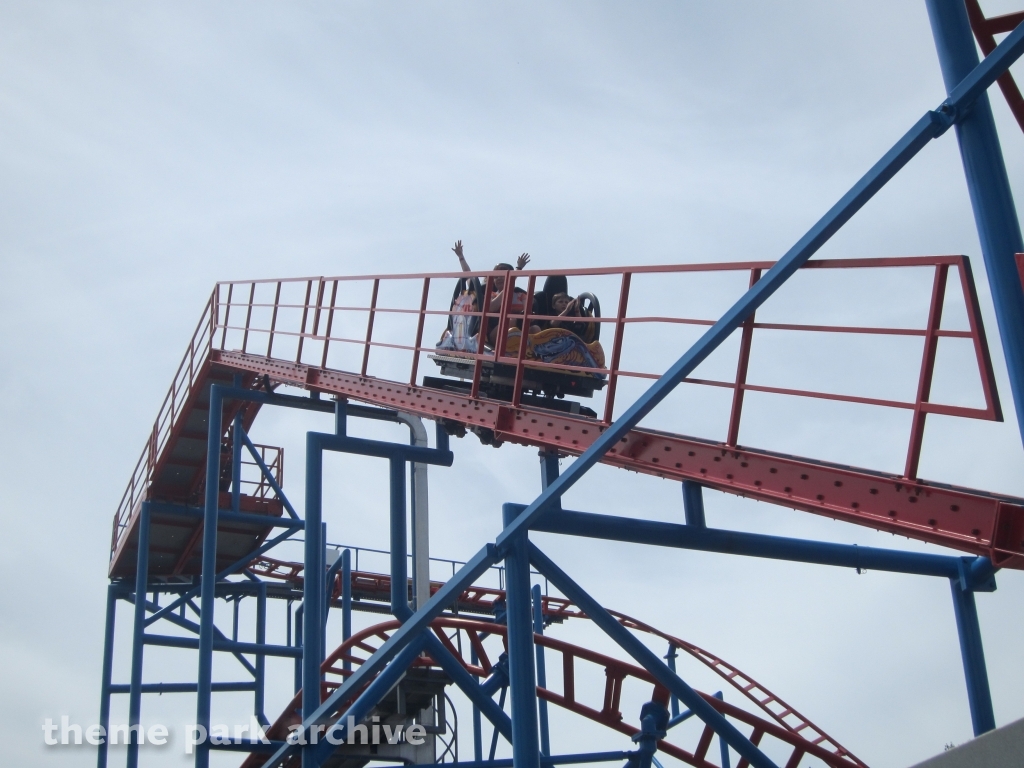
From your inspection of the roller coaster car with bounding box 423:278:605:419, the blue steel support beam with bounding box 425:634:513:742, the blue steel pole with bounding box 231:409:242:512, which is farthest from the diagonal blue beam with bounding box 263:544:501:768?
the blue steel pole with bounding box 231:409:242:512

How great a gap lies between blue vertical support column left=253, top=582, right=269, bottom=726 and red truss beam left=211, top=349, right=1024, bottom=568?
8.25 m

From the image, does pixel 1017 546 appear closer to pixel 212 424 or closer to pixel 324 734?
pixel 324 734

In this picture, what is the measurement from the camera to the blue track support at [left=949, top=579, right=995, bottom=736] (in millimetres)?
7023

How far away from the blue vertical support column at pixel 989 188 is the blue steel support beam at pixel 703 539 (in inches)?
101

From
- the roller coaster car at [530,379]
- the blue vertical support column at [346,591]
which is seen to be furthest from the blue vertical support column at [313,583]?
the blue vertical support column at [346,591]

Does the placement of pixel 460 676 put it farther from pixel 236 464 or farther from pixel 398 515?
pixel 236 464

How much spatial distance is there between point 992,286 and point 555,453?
3734 mm

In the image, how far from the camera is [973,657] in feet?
23.8

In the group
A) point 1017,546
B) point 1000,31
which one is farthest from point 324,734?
point 1000,31

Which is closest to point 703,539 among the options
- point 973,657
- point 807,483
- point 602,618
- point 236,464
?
point 602,618

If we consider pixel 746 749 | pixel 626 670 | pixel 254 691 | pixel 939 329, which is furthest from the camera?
pixel 254 691

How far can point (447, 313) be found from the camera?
9.12m

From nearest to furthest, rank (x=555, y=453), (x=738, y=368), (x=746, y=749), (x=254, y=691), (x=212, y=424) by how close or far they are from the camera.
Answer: (x=738, y=368), (x=746, y=749), (x=555, y=453), (x=212, y=424), (x=254, y=691)

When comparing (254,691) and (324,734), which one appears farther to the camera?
(254,691)
